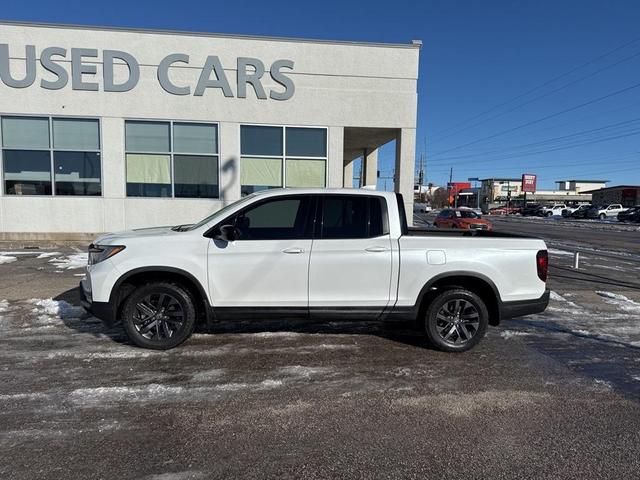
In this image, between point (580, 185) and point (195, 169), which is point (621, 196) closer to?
point (580, 185)

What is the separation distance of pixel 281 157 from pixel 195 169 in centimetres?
259

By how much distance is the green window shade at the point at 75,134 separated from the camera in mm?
12852

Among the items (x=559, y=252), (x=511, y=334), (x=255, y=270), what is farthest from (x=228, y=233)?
(x=559, y=252)

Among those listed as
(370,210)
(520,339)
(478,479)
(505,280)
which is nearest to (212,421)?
(478,479)

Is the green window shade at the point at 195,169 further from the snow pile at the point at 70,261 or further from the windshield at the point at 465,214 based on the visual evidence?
the windshield at the point at 465,214

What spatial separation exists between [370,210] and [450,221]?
711 inches

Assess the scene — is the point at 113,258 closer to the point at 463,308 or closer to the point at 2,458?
the point at 2,458

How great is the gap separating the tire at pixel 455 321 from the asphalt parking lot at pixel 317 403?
211 mm

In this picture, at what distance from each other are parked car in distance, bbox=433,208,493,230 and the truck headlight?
17890 millimetres

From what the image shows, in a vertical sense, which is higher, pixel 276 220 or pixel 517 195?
pixel 517 195

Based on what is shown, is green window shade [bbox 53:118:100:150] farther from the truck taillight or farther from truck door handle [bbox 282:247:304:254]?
the truck taillight

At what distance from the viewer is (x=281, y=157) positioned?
13586 millimetres

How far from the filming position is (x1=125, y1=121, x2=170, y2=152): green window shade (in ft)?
42.9

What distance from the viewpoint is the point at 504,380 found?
4324 millimetres
